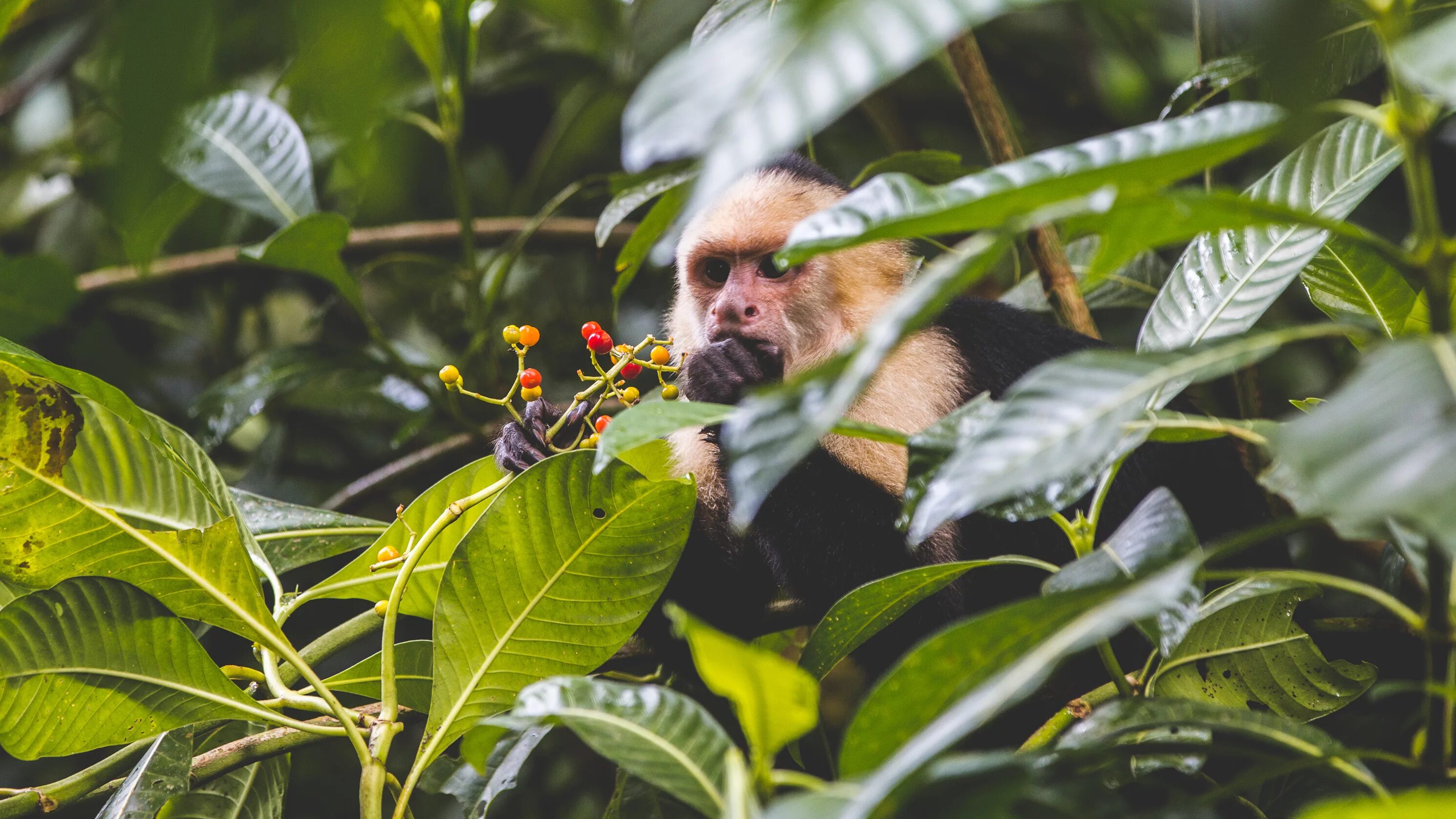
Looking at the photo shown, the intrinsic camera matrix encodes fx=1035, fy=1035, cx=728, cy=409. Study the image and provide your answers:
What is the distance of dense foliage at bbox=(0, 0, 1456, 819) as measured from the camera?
2.03 feet

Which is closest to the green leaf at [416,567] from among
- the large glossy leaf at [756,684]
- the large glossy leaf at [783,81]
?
the large glossy leaf at [756,684]

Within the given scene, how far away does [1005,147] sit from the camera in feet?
6.84

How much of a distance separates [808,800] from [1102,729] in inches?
16.3

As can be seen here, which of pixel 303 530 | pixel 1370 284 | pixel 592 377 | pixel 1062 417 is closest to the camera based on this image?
pixel 1062 417

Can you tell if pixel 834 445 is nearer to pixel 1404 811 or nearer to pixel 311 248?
pixel 311 248

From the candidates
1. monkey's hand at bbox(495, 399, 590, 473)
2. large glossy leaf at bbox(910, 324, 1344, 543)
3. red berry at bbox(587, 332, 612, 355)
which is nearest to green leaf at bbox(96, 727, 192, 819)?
monkey's hand at bbox(495, 399, 590, 473)

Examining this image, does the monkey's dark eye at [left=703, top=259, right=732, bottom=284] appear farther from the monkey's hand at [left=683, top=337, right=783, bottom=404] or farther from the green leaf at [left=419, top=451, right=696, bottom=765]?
the green leaf at [left=419, top=451, right=696, bottom=765]

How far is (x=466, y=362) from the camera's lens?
281 cm

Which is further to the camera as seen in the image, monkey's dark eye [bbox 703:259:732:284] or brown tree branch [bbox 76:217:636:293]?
brown tree branch [bbox 76:217:636:293]

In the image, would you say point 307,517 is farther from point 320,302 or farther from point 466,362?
point 320,302

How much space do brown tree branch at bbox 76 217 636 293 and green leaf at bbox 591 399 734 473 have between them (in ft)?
6.87

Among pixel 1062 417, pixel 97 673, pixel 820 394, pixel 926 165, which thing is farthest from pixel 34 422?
pixel 926 165

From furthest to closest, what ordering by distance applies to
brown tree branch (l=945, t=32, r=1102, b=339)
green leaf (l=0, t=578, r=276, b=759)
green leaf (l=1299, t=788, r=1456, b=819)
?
1. brown tree branch (l=945, t=32, r=1102, b=339)
2. green leaf (l=0, t=578, r=276, b=759)
3. green leaf (l=1299, t=788, r=1456, b=819)

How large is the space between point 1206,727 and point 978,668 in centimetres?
27
